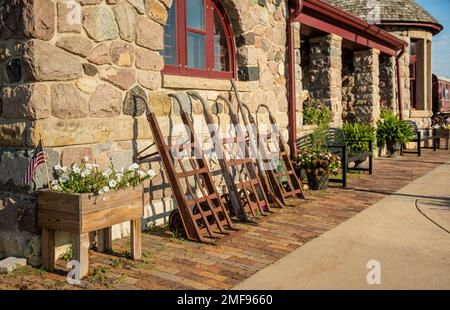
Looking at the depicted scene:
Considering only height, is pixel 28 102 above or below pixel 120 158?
above

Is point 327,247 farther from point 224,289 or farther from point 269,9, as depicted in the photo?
point 269,9

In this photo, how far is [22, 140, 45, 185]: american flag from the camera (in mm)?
3469

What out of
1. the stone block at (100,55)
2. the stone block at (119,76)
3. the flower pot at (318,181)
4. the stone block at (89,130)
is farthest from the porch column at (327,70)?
the stone block at (100,55)

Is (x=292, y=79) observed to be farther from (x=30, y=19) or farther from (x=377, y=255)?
(x=30, y=19)

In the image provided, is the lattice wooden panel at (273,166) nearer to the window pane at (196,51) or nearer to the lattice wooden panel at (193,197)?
the window pane at (196,51)

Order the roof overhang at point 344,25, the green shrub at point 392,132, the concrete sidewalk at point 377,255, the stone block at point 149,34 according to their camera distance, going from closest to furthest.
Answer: the concrete sidewalk at point 377,255, the stone block at point 149,34, the roof overhang at point 344,25, the green shrub at point 392,132

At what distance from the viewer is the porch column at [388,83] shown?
12.4 meters

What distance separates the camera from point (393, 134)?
1076cm

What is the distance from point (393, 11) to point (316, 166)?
357 inches

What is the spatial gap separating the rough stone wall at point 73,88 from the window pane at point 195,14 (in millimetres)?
779

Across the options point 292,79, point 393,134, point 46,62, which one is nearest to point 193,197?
point 46,62

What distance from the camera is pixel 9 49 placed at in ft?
12.3

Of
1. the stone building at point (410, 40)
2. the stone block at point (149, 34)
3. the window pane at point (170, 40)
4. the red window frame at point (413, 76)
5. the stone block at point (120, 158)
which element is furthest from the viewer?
the red window frame at point (413, 76)

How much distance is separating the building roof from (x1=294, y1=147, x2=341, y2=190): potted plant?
7.80 m
